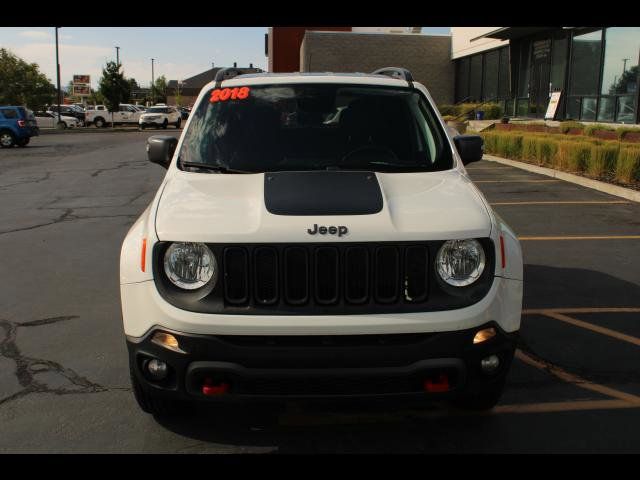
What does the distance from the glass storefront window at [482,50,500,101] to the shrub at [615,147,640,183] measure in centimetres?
2141

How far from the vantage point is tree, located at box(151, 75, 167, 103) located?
113375 mm

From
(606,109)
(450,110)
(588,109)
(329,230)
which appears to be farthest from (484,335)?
(450,110)

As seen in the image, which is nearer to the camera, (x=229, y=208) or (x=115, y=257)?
(x=229, y=208)

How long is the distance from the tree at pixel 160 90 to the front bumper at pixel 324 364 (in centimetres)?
11515

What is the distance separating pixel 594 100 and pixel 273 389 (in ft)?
75.4

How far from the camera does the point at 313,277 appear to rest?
305cm

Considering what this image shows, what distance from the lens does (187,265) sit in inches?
123

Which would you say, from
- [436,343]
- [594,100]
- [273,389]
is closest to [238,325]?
[273,389]

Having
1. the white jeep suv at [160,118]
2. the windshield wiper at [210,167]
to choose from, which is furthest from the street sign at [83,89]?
the windshield wiper at [210,167]

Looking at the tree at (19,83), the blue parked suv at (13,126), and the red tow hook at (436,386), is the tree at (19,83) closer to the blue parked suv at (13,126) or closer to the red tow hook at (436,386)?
the blue parked suv at (13,126)

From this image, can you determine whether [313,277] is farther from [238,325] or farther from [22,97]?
[22,97]
